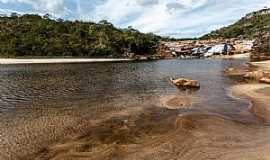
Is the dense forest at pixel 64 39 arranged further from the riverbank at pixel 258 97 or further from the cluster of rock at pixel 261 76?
the riverbank at pixel 258 97

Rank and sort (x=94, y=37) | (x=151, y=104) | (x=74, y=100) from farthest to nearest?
(x=94, y=37)
(x=74, y=100)
(x=151, y=104)

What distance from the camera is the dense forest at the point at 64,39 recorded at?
138500 millimetres

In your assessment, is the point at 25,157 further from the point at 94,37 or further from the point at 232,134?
the point at 94,37

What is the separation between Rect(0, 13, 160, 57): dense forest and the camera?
→ 138500 millimetres

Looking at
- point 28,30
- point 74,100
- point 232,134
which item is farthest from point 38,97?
point 28,30

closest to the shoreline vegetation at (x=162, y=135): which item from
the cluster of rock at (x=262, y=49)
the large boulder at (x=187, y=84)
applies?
the large boulder at (x=187, y=84)

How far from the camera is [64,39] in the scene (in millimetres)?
149375

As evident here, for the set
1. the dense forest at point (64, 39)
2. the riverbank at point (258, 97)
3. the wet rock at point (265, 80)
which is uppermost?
the dense forest at point (64, 39)

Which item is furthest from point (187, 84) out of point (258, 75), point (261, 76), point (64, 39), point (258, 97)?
point (64, 39)

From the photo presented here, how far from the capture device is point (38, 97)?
39094mm

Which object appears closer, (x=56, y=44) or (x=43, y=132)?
(x=43, y=132)

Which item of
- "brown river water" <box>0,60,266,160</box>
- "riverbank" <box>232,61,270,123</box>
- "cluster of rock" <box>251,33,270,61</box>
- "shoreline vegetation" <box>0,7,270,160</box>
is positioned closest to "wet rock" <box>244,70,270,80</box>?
"riverbank" <box>232,61,270,123</box>

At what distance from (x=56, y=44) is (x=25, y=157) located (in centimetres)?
13183

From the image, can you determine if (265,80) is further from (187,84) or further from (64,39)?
(64,39)
